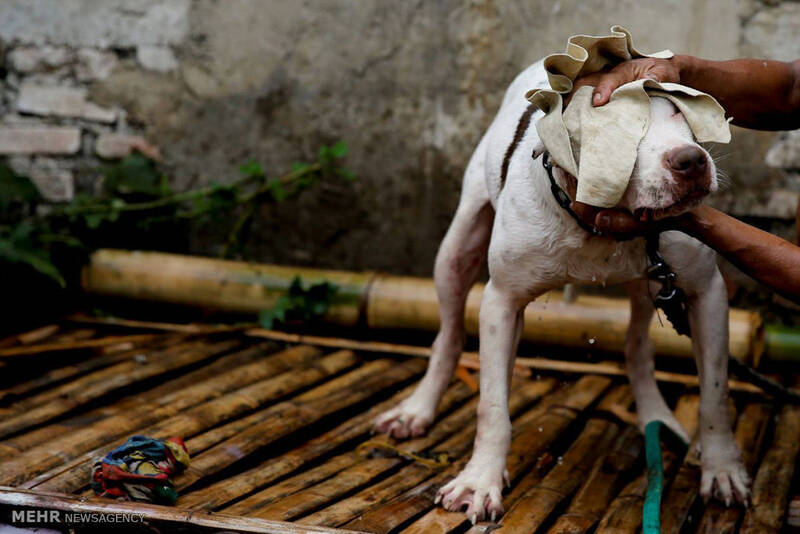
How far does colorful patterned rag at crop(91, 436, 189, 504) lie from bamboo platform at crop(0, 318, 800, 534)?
4cm

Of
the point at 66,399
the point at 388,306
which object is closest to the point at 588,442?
the point at 388,306

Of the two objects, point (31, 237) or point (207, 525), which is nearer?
point (207, 525)

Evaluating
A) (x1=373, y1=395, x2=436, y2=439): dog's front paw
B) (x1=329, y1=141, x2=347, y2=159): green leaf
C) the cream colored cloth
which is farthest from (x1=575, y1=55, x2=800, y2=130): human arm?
(x1=329, y1=141, x2=347, y2=159): green leaf

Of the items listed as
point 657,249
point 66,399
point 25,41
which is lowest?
→ point 66,399

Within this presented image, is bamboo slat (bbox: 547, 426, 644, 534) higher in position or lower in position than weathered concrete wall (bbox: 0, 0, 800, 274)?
lower

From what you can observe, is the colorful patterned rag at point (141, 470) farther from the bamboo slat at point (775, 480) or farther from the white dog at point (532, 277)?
the bamboo slat at point (775, 480)

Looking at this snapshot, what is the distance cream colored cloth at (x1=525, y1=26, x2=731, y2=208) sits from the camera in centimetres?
212

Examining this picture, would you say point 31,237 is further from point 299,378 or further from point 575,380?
point 575,380

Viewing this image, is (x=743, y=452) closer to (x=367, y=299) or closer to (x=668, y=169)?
(x=668, y=169)

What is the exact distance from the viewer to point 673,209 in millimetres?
2162

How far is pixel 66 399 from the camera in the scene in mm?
3504

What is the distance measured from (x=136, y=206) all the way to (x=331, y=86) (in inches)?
42.9

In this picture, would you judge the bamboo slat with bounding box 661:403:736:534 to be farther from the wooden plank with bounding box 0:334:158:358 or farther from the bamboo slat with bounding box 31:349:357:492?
the wooden plank with bounding box 0:334:158:358

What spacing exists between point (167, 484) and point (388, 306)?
174cm
